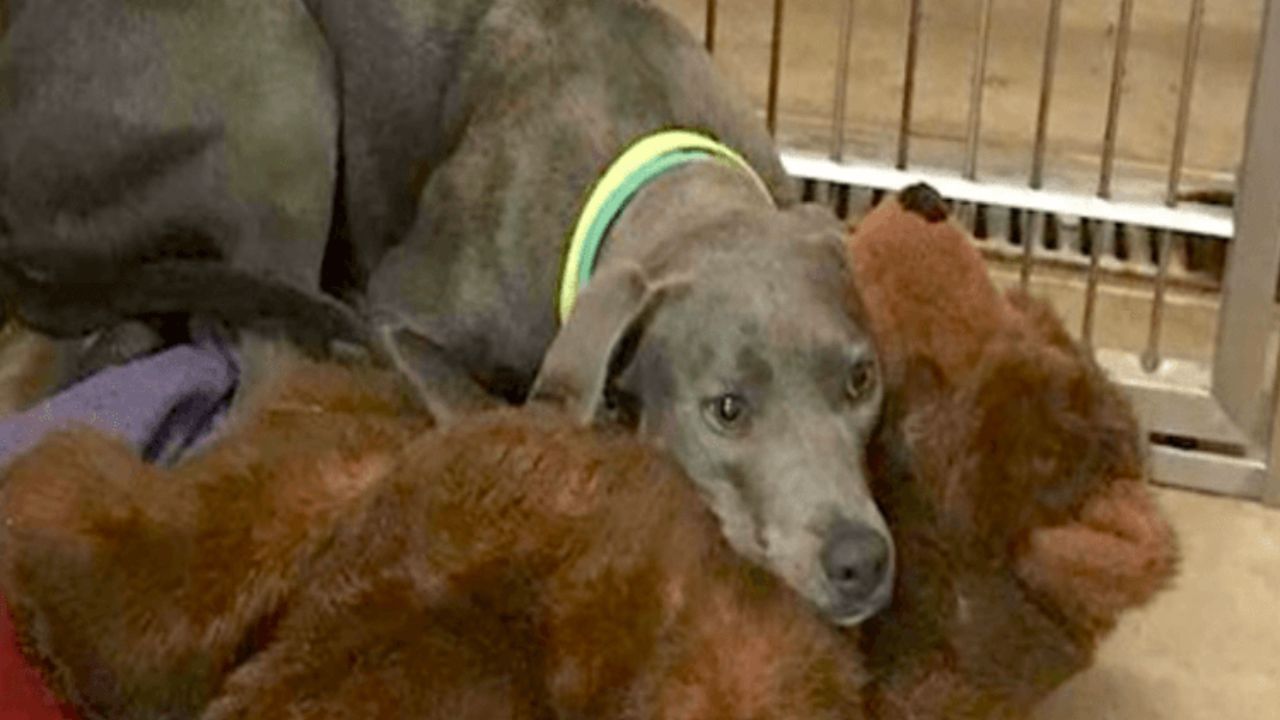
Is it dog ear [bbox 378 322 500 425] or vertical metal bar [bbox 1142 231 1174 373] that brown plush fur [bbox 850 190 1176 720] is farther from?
vertical metal bar [bbox 1142 231 1174 373]

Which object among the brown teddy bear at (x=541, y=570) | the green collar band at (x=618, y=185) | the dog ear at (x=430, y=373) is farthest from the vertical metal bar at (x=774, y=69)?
the brown teddy bear at (x=541, y=570)

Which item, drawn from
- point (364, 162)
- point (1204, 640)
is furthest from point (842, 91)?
point (1204, 640)

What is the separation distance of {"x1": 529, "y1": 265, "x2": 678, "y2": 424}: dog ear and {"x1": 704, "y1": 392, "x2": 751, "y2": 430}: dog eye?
0.23 feet

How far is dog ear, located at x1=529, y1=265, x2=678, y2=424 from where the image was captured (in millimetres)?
1459

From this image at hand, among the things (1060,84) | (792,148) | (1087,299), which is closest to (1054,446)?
(1087,299)

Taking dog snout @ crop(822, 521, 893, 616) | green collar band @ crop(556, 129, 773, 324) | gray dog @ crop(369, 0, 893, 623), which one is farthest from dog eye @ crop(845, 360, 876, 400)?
green collar band @ crop(556, 129, 773, 324)

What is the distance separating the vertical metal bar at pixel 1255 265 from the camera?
1.87m

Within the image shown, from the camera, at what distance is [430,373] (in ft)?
5.55

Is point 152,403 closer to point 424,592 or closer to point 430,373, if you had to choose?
point 430,373

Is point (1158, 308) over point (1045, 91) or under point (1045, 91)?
under

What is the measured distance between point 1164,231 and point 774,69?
341 mm

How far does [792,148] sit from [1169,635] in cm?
56

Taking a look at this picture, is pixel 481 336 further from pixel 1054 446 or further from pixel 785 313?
pixel 1054 446

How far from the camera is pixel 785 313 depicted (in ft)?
4.78
